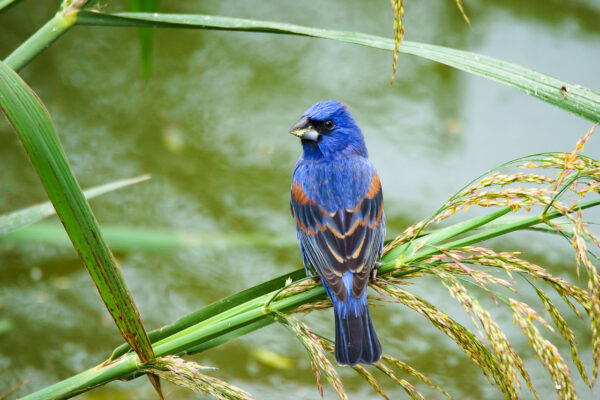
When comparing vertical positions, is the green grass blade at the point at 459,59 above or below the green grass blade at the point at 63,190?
above

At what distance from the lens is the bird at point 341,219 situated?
5.94 feet

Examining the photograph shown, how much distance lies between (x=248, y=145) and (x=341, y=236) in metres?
1.81

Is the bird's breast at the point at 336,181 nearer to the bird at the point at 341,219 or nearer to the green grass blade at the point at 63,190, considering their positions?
the bird at the point at 341,219

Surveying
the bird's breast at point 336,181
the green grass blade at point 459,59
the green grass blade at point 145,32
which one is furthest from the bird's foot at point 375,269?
the green grass blade at point 145,32

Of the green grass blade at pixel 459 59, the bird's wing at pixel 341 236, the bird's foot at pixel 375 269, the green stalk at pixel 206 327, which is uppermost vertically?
the green grass blade at pixel 459 59

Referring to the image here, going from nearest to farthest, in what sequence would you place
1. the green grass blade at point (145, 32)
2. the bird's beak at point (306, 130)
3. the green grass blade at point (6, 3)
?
the green grass blade at point (6, 3), the green grass blade at point (145, 32), the bird's beak at point (306, 130)

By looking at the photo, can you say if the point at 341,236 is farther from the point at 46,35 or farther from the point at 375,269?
the point at 46,35

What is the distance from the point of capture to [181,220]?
3.46 m

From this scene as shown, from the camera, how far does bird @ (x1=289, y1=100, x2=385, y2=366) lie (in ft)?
5.94

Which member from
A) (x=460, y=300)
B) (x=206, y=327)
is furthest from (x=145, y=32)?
(x=460, y=300)

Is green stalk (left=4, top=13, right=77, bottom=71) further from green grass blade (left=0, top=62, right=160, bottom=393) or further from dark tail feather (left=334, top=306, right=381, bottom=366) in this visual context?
dark tail feather (left=334, top=306, right=381, bottom=366)

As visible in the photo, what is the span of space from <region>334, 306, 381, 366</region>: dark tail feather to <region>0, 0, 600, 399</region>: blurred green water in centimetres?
97

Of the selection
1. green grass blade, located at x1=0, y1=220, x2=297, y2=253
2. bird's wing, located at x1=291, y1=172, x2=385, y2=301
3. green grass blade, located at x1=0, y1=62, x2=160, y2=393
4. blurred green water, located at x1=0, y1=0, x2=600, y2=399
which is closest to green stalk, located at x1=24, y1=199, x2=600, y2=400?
green grass blade, located at x1=0, y1=62, x2=160, y2=393

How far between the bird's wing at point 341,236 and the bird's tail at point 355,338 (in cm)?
5
